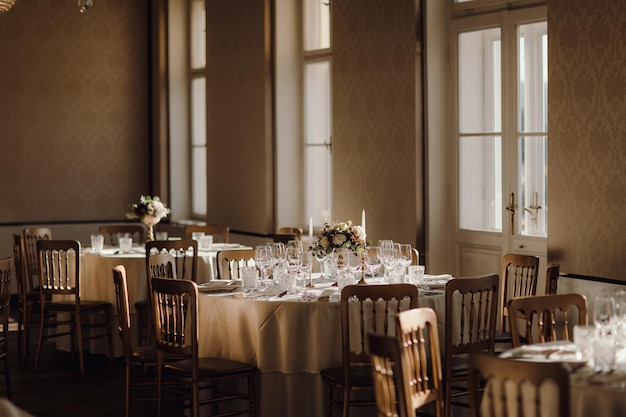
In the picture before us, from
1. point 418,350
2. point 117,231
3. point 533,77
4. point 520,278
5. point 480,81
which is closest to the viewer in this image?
point 418,350

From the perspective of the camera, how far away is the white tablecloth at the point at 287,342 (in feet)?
18.4

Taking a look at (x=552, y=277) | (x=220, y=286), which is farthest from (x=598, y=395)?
(x=220, y=286)

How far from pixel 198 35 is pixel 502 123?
577 cm

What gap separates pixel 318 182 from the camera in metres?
10.1

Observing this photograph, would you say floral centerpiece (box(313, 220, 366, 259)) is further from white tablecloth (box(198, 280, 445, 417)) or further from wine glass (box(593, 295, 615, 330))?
wine glass (box(593, 295, 615, 330))

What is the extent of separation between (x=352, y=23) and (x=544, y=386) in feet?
19.8

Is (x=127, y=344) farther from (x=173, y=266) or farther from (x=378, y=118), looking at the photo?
(x=378, y=118)

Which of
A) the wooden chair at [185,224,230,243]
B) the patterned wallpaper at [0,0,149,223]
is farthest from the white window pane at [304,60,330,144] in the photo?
the patterned wallpaper at [0,0,149,223]

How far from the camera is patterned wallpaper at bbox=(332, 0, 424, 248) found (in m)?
8.16

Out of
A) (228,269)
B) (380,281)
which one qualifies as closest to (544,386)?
(380,281)

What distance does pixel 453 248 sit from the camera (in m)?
8.23

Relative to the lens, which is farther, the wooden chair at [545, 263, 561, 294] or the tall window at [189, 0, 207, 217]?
the tall window at [189, 0, 207, 217]

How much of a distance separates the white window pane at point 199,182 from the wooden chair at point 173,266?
3.95 m

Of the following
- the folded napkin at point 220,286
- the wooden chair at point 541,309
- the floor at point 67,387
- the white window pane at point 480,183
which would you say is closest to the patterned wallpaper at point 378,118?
the white window pane at point 480,183
